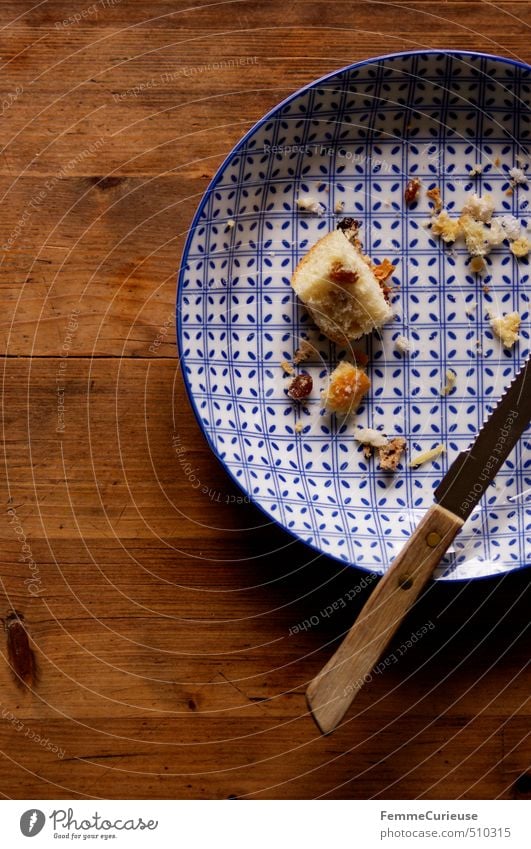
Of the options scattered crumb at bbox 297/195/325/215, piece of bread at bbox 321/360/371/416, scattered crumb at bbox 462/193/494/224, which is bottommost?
piece of bread at bbox 321/360/371/416

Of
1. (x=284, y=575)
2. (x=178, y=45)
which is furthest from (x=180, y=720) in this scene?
(x=178, y=45)

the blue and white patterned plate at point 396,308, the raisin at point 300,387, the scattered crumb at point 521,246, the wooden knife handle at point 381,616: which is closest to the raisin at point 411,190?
the blue and white patterned plate at point 396,308

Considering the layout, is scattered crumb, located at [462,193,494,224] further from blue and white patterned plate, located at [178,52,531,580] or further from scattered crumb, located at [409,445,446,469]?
scattered crumb, located at [409,445,446,469]

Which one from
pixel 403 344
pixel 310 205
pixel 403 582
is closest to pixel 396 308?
pixel 403 344

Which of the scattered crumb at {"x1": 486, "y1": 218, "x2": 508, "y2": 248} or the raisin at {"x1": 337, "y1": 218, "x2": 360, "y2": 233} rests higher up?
the raisin at {"x1": 337, "y1": 218, "x2": 360, "y2": 233}

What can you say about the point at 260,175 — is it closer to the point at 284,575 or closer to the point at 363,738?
the point at 284,575

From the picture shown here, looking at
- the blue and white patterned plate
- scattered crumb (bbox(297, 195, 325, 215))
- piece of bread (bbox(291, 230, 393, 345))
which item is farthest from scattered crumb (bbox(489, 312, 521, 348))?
scattered crumb (bbox(297, 195, 325, 215))
